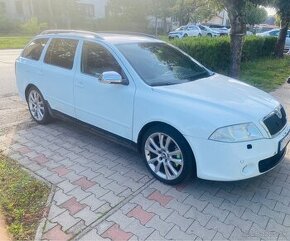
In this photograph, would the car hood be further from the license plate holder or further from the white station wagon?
the license plate holder

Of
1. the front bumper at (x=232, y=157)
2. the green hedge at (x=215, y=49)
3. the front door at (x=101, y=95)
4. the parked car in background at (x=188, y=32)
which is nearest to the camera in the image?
the front bumper at (x=232, y=157)

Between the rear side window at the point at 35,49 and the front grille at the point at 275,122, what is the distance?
152 inches

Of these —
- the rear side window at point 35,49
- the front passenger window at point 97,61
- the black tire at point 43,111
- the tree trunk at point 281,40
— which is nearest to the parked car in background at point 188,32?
the tree trunk at point 281,40

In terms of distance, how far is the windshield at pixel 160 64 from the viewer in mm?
3988

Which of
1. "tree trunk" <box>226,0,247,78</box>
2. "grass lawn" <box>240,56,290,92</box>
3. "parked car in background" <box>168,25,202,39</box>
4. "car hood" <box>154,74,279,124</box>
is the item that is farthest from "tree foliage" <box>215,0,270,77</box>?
"parked car in background" <box>168,25,202,39</box>

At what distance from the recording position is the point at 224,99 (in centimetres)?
360

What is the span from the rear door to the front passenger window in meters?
0.25

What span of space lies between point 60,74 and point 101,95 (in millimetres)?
1052

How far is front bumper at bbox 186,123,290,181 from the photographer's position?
3.20m

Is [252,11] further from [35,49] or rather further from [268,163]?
[268,163]

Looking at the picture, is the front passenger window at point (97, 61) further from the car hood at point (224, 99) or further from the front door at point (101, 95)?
the car hood at point (224, 99)

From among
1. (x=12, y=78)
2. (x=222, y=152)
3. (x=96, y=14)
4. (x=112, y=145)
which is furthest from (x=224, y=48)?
(x=96, y=14)

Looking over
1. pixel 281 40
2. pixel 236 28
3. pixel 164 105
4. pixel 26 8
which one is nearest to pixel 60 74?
pixel 164 105

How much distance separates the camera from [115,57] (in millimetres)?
4078
